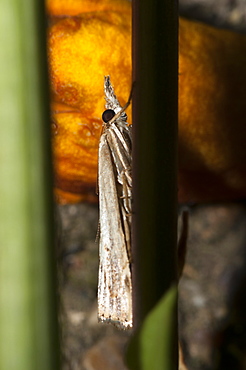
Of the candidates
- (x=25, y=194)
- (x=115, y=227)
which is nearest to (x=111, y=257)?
(x=115, y=227)

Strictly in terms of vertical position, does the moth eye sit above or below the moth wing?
above

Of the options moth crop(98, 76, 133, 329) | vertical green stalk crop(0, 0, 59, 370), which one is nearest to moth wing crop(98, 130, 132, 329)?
moth crop(98, 76, 133, 329)

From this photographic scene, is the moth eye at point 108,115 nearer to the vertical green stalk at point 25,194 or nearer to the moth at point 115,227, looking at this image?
the moth at point 115,227

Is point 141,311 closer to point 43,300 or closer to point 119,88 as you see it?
point 43,300

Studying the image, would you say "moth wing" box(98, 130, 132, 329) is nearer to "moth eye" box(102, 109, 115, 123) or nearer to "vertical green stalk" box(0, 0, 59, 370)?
"moth eye" box(102, 109, 115, 123)

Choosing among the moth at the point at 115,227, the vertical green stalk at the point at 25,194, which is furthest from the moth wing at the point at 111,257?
the vertical green stalk at the point at 25,194

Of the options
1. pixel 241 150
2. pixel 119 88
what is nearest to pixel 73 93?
pixel 119 88

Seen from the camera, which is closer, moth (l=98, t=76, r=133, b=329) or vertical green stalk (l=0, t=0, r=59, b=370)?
vertical green stalk (l=0, t=0, r=59, b=370)

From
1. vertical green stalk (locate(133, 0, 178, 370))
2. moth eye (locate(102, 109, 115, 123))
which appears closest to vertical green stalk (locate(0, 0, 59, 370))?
vertical green stalk (locate(133, 0, 178, 370))
